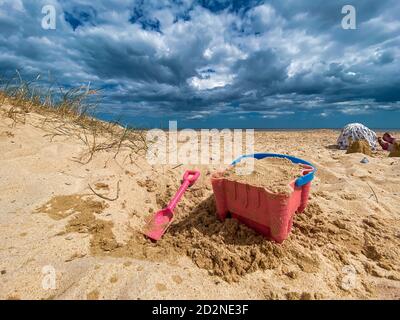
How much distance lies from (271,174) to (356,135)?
18.3ft

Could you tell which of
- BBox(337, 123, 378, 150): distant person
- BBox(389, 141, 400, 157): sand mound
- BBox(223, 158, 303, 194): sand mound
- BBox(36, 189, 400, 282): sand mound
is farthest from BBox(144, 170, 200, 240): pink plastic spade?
BBox(337, 123, 378, 150): distant person

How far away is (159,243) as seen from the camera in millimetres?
1790

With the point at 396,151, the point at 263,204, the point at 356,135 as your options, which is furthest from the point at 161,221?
the point at 356,135

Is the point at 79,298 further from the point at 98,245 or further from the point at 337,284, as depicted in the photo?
the point at 337,284

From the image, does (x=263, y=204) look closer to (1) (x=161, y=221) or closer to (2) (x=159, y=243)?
(2) (x=159, y=243)

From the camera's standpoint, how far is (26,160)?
8.26 feet

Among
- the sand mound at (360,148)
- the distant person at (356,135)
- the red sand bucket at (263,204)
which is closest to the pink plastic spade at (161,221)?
the red sand bucket at (263,204)

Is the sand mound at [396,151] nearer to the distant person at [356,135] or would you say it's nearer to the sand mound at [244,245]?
the distant person at [356,135]

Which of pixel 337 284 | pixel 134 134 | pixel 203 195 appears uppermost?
pixel 134 134

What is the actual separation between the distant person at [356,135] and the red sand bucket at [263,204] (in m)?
5.24

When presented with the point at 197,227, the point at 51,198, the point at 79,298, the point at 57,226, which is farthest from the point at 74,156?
the point at 79,298

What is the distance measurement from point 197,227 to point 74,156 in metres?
1.74

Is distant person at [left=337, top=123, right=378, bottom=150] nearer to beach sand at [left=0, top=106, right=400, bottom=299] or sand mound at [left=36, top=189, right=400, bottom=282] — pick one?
beach sand at [left=0, top=106, right=400, bottom=299]

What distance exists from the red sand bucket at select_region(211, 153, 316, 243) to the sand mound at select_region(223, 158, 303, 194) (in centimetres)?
4
